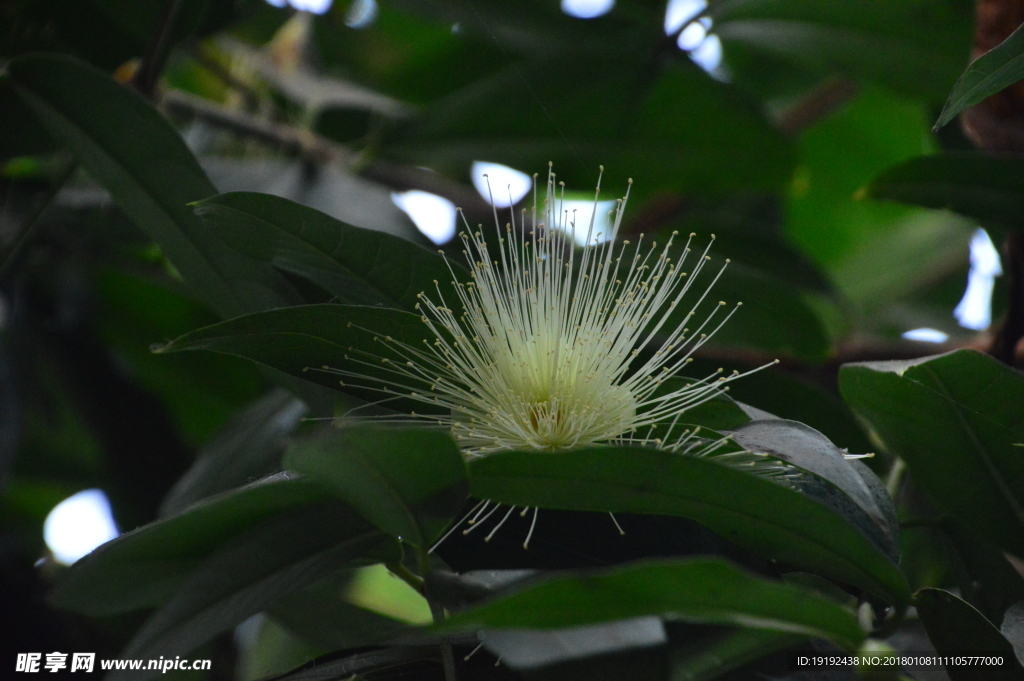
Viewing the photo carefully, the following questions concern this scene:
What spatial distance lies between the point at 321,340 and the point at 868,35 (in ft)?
3.72

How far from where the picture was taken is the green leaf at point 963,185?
99 centimetres

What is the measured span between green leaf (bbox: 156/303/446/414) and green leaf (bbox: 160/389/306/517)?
29 centimetres

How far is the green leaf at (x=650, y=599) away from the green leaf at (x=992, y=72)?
1.49ft

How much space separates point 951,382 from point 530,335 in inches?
15.7

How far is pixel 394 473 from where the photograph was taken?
1.91 feet

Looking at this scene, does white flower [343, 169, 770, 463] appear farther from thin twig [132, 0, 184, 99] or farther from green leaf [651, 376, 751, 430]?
thin twig [132, 0, 184, 99]

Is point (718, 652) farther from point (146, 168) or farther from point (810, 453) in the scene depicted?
point (146, 168)

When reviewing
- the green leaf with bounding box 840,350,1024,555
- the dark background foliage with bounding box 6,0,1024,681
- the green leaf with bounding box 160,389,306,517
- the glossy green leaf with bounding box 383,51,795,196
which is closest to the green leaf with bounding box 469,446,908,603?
the dark background foliage with bounding box 6,0,1024,681

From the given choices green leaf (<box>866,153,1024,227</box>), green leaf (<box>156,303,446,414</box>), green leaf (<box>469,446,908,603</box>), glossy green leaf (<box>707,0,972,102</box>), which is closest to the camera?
green leaf (<box>469,446,908,603</box>)

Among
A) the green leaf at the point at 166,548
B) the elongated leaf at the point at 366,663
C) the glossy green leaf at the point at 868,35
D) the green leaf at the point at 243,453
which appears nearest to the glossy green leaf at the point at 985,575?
the elongated leaf at the point at 366,663

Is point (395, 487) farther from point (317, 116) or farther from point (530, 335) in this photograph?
point (317, 116)

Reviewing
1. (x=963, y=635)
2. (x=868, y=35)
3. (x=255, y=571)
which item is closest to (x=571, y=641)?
(x=255, y=571)

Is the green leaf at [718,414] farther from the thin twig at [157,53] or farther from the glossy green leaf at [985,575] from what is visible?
the thin twig at [157,53]

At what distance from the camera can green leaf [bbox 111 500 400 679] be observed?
1.99 ft
